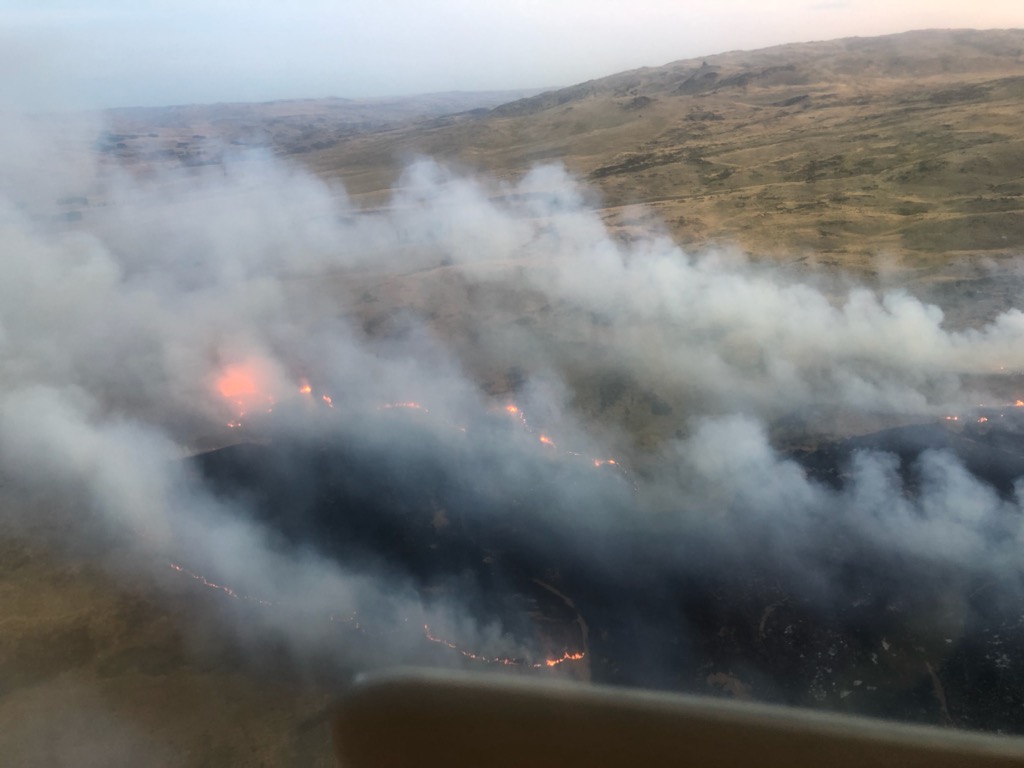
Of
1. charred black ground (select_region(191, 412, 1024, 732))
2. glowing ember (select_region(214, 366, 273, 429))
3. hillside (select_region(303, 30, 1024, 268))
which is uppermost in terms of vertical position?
hillside (select_region(303, 30, 1024, 268))

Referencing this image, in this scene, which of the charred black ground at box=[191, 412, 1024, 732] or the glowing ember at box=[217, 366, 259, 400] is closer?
the charred black ground at box=[191, 412, 1024, 732]

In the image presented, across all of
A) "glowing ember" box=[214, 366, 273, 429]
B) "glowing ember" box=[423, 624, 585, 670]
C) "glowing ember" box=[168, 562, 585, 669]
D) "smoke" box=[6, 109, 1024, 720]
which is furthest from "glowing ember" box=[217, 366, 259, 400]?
"glowing ember" box=[423, 624, 585, 670]

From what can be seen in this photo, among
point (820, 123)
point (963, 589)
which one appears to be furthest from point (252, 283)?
point (820, 123)

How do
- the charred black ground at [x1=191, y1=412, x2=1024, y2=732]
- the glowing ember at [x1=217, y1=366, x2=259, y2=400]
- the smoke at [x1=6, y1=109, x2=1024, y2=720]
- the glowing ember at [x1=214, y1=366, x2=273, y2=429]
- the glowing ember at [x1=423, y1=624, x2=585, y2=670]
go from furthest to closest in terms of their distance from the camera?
the glowing ember at [x1=217, y1=366, x2=259, y2=400] < the glowing ember at [x1=214, y1=366, x2=273, y2=429] < the smoke at [x1=6, y1=109, x2=1024, y2=720] < the glowing ember at [x1=423, y1=624, x2=585, y2=670] < the charred black ground at [x1=191, y1=412, x2=1024, y2=732]

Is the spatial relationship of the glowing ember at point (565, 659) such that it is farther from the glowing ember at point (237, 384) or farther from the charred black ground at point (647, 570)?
the glowing ember at point (237, 384)

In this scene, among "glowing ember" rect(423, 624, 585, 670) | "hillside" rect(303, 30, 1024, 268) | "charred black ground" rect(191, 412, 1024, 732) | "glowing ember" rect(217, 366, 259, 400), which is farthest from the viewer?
"hillside" rect(303, 30, 1024, 268)

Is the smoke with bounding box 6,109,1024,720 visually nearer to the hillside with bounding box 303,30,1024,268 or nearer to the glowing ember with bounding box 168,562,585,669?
the glowing ember with bounding box 168,562,585,669

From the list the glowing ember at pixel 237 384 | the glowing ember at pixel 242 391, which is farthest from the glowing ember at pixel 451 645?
the glowing ember at pixel 237 384
